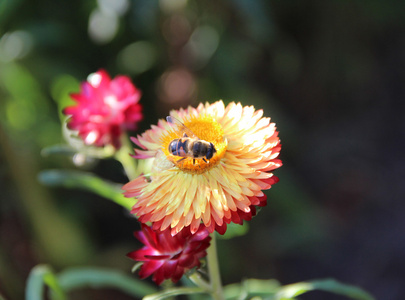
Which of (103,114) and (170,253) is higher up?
(103,114)

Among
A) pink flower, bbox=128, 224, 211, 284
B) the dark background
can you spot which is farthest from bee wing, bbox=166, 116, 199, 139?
the dark background

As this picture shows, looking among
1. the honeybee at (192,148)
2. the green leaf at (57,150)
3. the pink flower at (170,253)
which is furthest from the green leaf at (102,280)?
the honeybee at (192,148)

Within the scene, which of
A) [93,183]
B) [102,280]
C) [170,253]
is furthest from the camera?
[102,280]

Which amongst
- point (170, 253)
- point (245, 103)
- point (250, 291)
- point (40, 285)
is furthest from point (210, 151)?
point (245, 103)

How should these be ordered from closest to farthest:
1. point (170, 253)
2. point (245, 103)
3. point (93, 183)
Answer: point (170, 253), point (93, 183), point (245, 103)

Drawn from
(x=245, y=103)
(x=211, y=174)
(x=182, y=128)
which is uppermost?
(x=245, y=103)

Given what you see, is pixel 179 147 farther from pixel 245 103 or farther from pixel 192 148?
pixel 245 103
